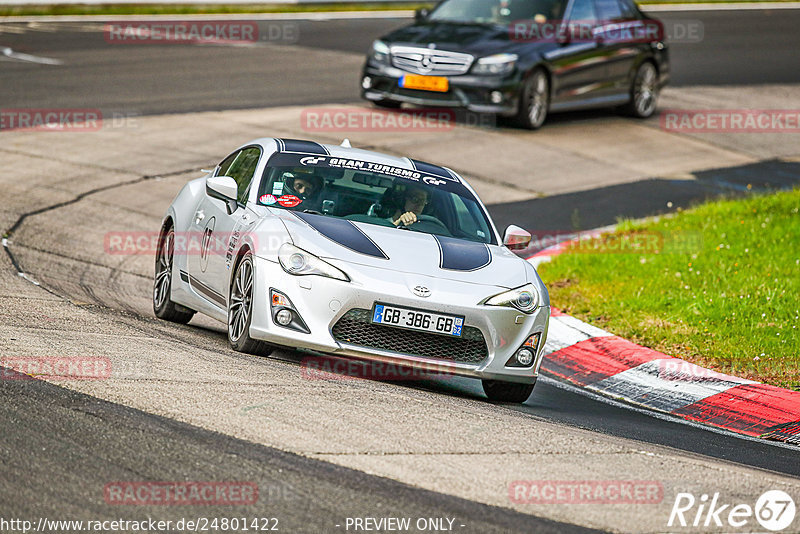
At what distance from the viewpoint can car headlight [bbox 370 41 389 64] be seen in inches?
718

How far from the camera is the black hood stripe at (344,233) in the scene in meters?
7.78

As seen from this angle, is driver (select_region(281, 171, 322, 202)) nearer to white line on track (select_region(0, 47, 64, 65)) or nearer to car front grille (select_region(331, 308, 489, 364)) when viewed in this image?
car front grille (select_region(331, 308, 489, 364))

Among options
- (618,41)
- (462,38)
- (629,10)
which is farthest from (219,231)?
(629,10)

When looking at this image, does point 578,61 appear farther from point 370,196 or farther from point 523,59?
point 370,196

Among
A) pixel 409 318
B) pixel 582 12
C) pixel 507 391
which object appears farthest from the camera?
pixel 582 12

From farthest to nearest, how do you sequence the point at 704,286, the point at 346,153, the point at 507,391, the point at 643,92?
the point at 643,92 → the point at 704,286 → the point at 346,153 → the point at 507,391

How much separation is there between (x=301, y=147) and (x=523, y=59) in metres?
9.22

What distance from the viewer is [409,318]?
7445 mm

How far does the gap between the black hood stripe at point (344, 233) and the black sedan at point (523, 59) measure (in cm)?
977

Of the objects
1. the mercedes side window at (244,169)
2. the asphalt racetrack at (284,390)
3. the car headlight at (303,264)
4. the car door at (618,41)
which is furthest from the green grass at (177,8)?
the car headlight at (303,264)

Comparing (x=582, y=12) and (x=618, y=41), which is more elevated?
(x=582, y=12)

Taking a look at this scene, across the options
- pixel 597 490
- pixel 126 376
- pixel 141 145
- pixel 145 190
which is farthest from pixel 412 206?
pixel 141 145

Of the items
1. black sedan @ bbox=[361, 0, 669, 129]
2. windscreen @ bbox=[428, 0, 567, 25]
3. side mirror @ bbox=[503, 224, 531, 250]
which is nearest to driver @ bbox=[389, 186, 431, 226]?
side mirror @ bbox=[503, 224, 531, 250]

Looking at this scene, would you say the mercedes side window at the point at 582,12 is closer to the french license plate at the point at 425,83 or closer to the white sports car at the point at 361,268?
the french license plate at the point at 425,83
